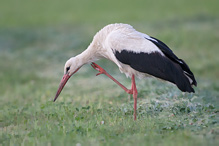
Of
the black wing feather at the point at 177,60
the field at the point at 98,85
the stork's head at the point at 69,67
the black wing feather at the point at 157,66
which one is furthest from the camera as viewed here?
the stork's head at the point at 69,67

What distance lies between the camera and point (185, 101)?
673 cm

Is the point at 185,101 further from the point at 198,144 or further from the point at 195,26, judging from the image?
the point at 195,26

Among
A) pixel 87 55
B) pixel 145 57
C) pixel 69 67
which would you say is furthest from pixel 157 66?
pixel 69 67

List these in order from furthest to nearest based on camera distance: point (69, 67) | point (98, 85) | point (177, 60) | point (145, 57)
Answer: point (98, 85) < point (69, 67) < point (145, 57) < point (177, 60)

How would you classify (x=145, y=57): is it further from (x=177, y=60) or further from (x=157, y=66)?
(x=177, y=60)

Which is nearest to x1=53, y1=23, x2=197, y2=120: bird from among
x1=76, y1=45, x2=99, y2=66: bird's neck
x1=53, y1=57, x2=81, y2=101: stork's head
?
x1=76, y1=45, x2=99, y2=66: bird's neck

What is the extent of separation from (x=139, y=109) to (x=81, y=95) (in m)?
2.29

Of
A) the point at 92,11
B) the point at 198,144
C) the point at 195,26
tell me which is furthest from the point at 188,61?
the point at 92,11

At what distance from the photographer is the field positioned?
5.26 meters

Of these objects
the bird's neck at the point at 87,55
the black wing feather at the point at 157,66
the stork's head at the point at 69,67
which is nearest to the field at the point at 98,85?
the stork's head at the point at 69,67

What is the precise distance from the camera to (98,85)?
31.2 ft

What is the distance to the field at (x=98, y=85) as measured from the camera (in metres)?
5.26

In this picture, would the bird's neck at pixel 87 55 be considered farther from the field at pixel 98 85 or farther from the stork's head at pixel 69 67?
the field at pixel 98 85

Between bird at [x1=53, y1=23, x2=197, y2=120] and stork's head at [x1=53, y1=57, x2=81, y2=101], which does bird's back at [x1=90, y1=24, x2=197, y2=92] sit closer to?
bird at [x1=53, y1=23, x2=197, y2=120]
